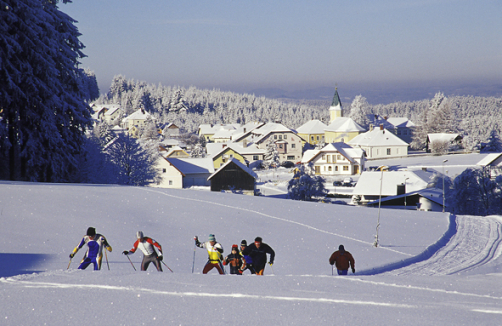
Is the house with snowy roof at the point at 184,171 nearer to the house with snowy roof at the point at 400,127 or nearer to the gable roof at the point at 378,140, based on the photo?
the gable roof at the point at 378,140

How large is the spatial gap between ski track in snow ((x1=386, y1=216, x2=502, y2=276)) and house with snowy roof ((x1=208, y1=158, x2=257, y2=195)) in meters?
24.9

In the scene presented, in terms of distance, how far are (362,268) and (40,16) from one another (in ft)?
55.9

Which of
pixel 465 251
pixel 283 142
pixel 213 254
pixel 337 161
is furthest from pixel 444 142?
pixel 213 254

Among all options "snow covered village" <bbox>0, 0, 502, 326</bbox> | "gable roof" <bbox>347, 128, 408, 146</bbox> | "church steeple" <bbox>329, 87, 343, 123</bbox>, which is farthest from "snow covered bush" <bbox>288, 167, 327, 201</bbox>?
"church steeple" <bbox>329, 87, 343, 123</bbox>

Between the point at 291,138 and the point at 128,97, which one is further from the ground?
the point at 128,97

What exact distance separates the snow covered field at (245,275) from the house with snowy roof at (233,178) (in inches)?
939

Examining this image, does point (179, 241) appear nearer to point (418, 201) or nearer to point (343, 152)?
point (418, 201)

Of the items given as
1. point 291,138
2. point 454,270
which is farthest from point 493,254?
point 291,138

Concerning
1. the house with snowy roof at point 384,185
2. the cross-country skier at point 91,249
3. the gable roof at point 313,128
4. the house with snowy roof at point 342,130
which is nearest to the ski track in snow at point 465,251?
the cross-country skier at point 91,249

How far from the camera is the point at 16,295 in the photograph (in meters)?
6.49

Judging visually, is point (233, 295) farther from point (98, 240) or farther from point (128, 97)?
point (128, 97)

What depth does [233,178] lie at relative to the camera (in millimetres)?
41781

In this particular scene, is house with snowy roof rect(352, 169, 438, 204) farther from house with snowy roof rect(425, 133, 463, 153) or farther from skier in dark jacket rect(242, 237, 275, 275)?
house with snowy roof rect(425, 133, 463, 153)

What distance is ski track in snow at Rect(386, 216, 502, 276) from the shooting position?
1192 centimetres
